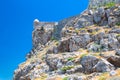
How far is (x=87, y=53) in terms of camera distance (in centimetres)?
4797

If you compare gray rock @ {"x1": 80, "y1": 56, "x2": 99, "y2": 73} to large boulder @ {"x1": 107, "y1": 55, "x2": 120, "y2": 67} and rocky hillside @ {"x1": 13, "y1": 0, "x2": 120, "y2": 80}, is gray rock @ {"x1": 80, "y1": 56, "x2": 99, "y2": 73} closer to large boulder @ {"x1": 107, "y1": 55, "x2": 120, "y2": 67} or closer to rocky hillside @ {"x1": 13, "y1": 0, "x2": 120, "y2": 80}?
rocky hillside @ {"x1": 13, "y1": 0, "x2": 120, "y2": 80}

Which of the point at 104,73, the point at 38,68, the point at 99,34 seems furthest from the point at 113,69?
the point at 38,68

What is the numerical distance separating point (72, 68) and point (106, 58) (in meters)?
4.73

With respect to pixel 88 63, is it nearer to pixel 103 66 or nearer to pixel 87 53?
pixel 103 66

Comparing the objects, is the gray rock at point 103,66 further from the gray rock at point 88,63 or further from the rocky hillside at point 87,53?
the gray rock at point 88,63

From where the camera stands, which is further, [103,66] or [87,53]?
[87,53]

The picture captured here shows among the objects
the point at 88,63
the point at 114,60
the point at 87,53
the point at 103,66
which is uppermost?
the point at 87,53

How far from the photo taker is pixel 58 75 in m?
45.2

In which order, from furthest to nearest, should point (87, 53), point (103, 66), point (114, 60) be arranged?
point (87, 53) < point (114, 60) < point (103, 66)

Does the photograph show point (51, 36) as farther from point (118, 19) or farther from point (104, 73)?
point (104, 73)

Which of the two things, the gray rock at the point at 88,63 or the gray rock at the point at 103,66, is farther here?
the gray rock at the point at 88,63

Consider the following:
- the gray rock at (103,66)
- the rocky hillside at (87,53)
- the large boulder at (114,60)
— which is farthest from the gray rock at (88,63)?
the large boulder at (114,60)

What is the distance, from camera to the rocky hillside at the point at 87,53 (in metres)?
42.1

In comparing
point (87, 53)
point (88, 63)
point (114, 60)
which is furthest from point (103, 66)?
point (87, 53)
